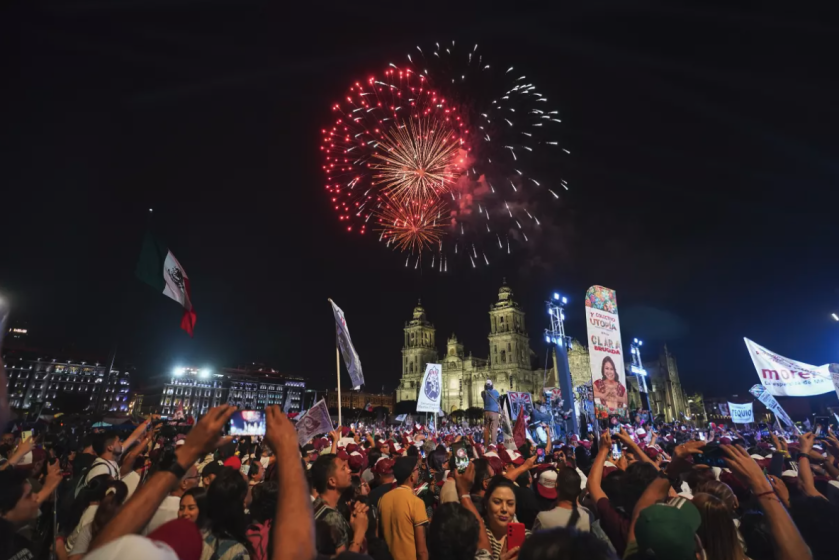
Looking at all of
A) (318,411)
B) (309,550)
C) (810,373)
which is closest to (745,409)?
(810,373)

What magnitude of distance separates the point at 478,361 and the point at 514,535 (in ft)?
372

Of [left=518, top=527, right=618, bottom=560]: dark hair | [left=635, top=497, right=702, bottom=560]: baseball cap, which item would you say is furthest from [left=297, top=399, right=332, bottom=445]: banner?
[left=518, top=527, right=618, bottom=560]: dark hair

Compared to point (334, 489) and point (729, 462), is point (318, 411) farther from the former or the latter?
point (729, 462)

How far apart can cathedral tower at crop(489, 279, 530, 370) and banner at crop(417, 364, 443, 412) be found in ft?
272

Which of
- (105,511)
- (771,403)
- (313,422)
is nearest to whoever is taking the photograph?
(105,511)

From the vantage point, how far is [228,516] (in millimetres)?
3781

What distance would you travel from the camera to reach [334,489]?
479cm

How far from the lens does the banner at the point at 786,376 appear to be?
21.8 metres

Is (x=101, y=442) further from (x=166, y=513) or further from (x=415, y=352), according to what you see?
(x=415, y=352)

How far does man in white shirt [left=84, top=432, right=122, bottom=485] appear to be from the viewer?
638 cm

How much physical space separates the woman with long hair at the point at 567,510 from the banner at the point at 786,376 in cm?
2222

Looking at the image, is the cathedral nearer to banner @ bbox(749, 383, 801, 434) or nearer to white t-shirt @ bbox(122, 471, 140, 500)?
banner @ bbox(749, 383, 801, 434)

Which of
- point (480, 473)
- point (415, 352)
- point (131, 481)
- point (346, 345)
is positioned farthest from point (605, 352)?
point (415, 352)

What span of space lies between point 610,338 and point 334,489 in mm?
24257
